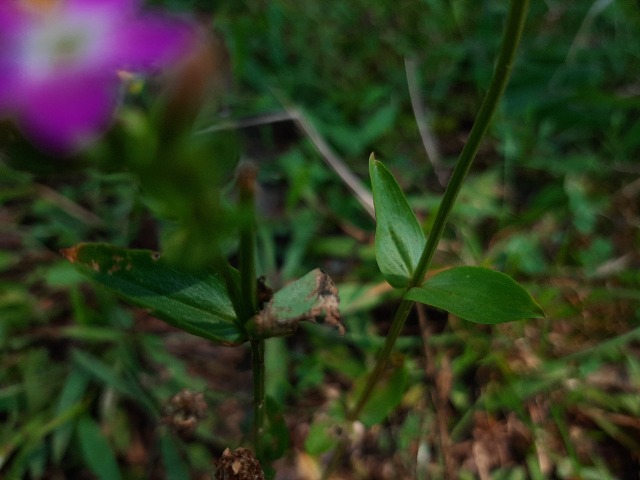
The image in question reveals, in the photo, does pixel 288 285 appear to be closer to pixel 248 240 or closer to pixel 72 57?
pixel 248 240

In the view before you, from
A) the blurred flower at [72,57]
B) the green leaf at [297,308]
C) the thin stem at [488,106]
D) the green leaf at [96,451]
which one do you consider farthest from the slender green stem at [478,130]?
the green leaf at [96,451]

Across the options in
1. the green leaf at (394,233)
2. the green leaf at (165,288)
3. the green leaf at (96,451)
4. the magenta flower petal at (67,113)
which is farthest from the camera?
the green leaf at (96,451)

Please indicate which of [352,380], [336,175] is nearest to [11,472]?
[352,380]

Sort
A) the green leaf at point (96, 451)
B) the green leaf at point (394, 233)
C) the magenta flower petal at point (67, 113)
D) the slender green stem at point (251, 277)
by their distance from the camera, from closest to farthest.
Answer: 1. the magenta flower petal at point (67, 113)
2. the slender green stem at point (251, 277)
3. the green leaf at point (394, 233)
4. the green leaf at point (96, 451)

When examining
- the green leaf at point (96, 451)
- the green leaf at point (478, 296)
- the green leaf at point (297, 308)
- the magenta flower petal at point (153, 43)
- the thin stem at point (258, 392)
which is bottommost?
the green leaf at point (96, 451)

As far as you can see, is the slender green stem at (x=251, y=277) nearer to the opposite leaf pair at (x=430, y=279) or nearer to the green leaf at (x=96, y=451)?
the opposite leaf pair at (x=430, y=279)

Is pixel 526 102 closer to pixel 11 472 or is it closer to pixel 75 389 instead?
pixel 75 389
